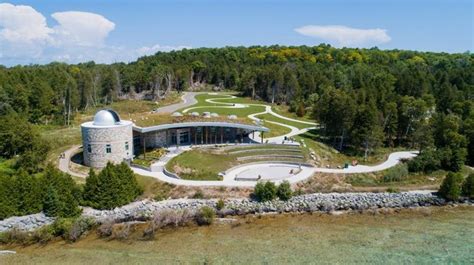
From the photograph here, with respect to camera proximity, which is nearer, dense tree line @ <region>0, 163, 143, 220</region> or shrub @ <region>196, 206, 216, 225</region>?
dense tree line @ <region>0, 163, 143, 220</region>

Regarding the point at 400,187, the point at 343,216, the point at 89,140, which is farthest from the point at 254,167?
the point at 89,140

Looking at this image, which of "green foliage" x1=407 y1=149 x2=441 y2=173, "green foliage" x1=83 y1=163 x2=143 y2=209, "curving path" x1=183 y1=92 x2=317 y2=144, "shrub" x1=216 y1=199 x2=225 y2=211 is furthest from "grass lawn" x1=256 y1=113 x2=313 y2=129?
"green foliage" x1=83 y1=163 x2=143 y2=209

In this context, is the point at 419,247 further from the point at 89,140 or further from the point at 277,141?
the point at 89,140

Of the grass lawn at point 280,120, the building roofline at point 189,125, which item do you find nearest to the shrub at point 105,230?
the building roofline at point 189,125

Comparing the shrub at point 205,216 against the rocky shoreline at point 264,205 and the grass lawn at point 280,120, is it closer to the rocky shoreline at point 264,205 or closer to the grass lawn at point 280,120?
the rocky shoreline at point 264,205

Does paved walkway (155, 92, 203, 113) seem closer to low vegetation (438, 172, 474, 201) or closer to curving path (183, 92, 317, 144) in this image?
curving path (183, 92, 317, 144)

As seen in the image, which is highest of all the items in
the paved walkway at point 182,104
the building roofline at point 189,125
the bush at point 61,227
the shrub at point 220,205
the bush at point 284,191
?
the building roofline at point 189,125
